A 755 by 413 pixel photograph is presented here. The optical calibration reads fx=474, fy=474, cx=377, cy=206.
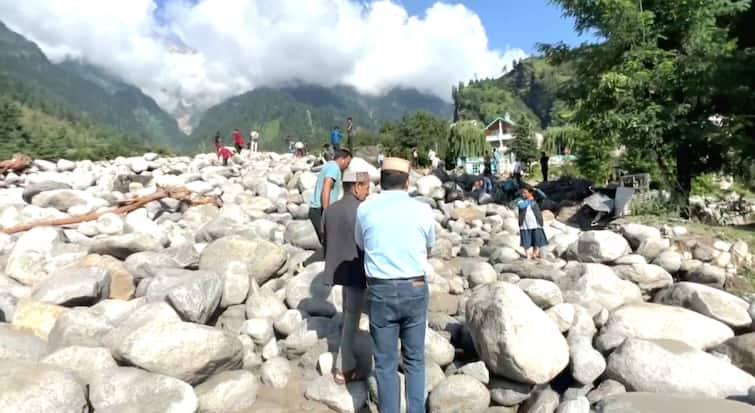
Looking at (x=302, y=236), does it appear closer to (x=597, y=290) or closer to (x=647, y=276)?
(x=597, y=290)

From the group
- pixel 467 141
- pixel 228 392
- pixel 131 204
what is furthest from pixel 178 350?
pixel 467 141

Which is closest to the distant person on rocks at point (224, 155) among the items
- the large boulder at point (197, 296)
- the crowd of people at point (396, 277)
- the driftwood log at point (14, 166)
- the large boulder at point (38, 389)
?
the driftwood log at point (14, 166)

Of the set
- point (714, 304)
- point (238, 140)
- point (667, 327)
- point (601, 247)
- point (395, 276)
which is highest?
point (238, 140)

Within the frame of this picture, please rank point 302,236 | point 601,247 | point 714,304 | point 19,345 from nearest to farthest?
point 19,345
point 714,304
point 601,247
point 302,236

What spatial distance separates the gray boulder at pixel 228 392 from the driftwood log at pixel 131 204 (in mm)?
6404

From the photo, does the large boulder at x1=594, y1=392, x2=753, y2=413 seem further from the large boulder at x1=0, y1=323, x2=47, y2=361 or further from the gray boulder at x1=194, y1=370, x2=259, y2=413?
the large boulder at x1=0, y1=323, x2=47, y2=361

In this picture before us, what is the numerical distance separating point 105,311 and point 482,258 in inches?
253

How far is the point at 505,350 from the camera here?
403 cm

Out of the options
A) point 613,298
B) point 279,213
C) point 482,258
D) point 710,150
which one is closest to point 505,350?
point 613,298

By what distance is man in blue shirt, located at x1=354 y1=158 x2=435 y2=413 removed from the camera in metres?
3.27

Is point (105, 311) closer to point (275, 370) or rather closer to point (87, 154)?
point (275, 370)

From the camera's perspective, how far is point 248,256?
6172mm

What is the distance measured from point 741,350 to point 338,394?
3692mm

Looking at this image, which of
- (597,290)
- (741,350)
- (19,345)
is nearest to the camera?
(19,345)
